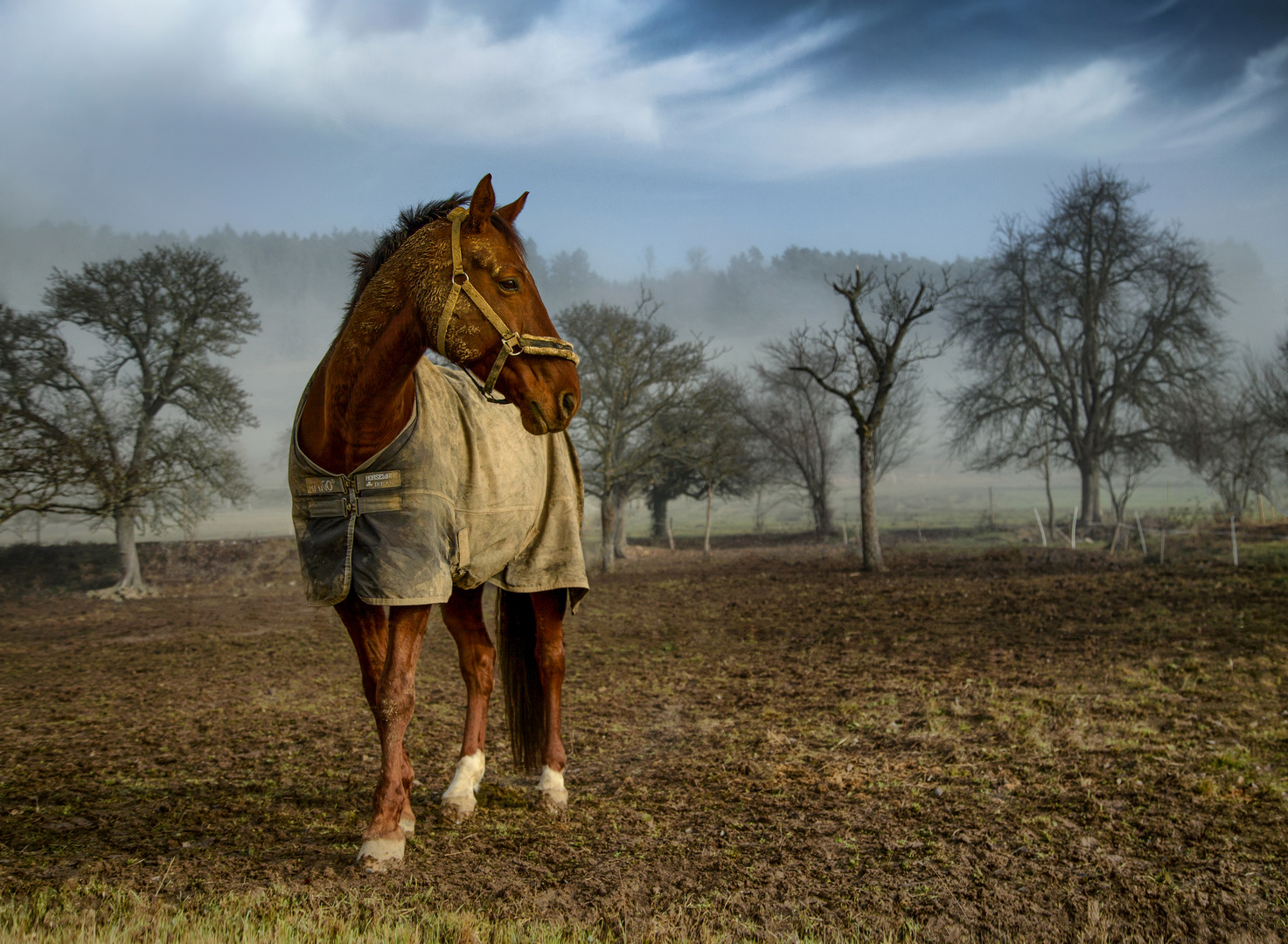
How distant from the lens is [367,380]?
2.86m

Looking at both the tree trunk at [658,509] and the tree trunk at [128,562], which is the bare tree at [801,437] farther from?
the tree trunk at [128,562]

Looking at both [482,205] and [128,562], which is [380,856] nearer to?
[482,205]

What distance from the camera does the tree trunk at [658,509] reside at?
106 ft

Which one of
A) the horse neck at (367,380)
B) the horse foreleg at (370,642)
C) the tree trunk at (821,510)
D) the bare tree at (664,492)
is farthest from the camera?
the tree trunk at (821,510)

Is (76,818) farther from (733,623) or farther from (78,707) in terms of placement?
(733,623)

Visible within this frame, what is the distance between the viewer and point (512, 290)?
2840 millimetres

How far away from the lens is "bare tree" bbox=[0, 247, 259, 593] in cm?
1586

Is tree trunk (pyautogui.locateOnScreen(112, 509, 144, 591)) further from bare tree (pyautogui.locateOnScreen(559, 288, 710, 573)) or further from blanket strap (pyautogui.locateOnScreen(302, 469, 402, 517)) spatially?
blanket strap (pyautogui.locateOnScreen(302, 469, 402, 517))

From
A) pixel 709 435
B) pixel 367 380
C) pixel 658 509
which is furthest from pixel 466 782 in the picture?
pixel 658 509

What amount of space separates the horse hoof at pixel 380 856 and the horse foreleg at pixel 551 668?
0.98m

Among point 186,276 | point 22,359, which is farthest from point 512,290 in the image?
point 186,276

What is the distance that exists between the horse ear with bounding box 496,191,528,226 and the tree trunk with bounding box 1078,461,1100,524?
94.2 feet

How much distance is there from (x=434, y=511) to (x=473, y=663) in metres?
1.38

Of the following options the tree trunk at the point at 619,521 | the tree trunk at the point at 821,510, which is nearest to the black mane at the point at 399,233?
the tree trunk at the point at 619,521
